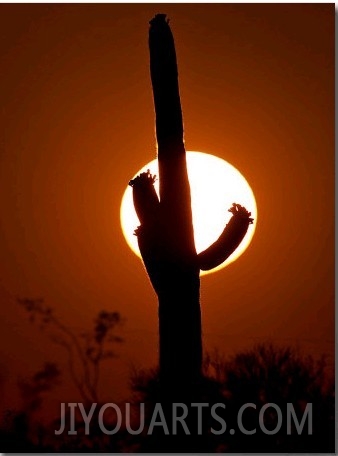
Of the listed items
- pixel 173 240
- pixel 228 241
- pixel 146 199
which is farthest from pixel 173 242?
pixel 228 241

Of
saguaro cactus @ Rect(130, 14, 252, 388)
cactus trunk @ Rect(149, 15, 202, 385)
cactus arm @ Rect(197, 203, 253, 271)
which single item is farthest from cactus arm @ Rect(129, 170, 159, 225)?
→ cactus arm @ Rect(197, 203, 253, 271)

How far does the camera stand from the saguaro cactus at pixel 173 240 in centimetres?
964

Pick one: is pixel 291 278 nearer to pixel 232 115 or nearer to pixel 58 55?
pixel 232 115

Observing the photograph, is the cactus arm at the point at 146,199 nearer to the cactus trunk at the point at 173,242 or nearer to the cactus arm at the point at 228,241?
the cactus trunk at the point at 173,242

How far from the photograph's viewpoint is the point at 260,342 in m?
12.7

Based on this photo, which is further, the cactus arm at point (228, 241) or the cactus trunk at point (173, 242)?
the cactus arm at point (228, 241)

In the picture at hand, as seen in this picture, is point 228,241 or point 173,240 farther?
point 228,241

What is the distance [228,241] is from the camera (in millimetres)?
10094

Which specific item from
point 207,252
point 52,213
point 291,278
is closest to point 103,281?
point 52,213

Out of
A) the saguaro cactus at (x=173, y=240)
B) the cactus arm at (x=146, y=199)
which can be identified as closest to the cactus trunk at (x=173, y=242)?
the saguaro cactus at (x=173, y=240)

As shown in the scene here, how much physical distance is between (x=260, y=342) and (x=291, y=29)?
22.0ft

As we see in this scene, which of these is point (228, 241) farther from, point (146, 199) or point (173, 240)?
point (146, 199)

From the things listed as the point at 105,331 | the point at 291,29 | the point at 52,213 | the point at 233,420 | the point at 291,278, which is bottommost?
the point at 233,420

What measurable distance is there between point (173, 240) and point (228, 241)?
0.68 m
